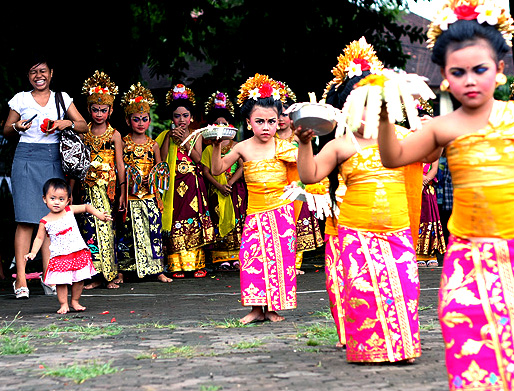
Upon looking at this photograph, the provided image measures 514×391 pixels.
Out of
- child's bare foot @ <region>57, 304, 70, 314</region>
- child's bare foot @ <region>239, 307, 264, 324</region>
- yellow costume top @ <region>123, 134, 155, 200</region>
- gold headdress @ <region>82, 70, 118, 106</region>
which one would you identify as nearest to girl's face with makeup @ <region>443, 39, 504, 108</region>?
child's bare foot @ <region>239, 307, 264, 324</region>

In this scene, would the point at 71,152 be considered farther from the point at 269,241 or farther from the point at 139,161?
the point at 269,241

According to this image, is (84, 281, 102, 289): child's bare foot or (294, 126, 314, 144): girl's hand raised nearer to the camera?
(294, 126, 314, 144): girl's hand raised

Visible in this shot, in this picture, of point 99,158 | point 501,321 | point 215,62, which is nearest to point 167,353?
point 501,321

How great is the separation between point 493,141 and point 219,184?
819 cm

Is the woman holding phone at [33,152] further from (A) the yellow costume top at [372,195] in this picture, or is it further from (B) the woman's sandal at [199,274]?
(A) the yellow costume top at [372,195]

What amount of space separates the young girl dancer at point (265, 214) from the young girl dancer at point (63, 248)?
146 cm

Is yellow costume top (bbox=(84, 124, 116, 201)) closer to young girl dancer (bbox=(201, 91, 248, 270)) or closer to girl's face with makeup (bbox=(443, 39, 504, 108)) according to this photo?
young girl dancer (bbox=(201, 91, 248, 270))

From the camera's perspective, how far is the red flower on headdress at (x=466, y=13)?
12.8 feet

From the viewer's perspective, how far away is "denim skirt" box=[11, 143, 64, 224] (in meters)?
9.09

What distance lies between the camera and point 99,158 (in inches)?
399

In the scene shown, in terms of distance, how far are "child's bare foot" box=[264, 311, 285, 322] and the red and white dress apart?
1.71m

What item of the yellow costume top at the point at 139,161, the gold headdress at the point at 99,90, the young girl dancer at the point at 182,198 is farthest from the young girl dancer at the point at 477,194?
the young girl dancer at the point at 182,198

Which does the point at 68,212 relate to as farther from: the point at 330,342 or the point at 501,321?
the point at 501,321

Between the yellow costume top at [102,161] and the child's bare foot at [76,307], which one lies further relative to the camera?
the yellow costume top at [102,161]
